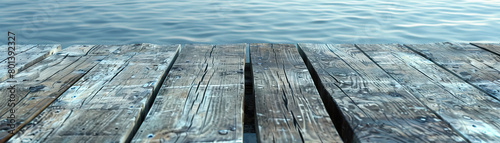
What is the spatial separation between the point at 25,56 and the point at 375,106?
2569 mm

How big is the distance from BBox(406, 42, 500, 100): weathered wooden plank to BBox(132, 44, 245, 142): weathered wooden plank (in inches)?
54.8

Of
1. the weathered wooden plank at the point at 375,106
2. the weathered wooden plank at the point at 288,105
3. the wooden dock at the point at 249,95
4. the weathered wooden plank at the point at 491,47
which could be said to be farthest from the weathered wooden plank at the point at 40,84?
the weathered wooden plank at the point at 491,47

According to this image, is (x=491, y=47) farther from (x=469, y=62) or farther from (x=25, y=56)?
(x=25, y=56)

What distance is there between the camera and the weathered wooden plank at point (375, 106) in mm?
1991

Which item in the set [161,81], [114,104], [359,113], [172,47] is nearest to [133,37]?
[172,47]

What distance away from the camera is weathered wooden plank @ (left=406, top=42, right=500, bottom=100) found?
2785mm

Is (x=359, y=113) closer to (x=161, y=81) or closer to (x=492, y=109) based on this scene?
(x=492, y=109)

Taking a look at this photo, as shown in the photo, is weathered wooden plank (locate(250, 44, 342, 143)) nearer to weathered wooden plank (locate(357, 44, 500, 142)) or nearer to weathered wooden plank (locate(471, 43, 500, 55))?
weathered wooden plank (locate(357, 44, 500, 142))

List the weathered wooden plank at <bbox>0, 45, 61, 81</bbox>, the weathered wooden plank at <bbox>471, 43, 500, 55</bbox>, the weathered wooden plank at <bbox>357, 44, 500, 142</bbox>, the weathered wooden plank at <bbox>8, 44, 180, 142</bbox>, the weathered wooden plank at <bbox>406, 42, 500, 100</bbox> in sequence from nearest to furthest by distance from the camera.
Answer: the weathered wooden plank at <bbox>8, 44, 180, 142</bbox>
the weathered wooden plank at <bbox>357, 44, 500, 142</bbox>
the weathered wooden plank at <bbox>406, 42, 500, 100</bbox>
the weathered wooden plank at <bbox>0, 45, 61, 81</bbox>
the weathered wooden plank at <bbox>471, 43, 500, 55</bbox>

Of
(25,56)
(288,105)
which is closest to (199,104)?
(288,105)

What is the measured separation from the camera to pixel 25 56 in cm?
347

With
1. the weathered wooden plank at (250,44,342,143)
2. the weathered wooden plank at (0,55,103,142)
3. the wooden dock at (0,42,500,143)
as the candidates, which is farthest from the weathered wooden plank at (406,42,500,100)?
the weathered wooden plank at (0,55,103,142)

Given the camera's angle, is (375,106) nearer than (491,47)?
Yes

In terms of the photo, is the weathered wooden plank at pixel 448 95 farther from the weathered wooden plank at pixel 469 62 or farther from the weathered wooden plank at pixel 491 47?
the weathered wooden plank at pixel 491 47
